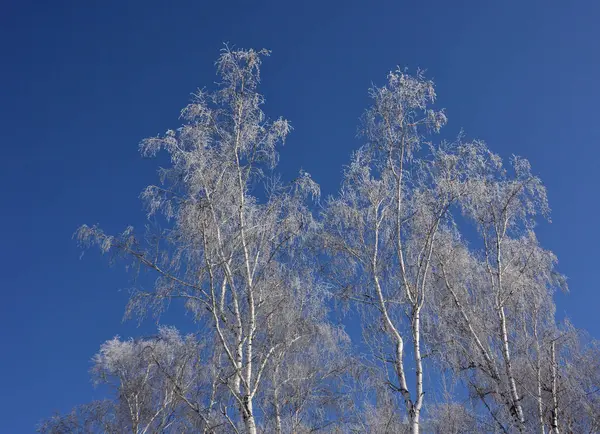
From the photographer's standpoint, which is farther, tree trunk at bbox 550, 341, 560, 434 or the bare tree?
the bare tree

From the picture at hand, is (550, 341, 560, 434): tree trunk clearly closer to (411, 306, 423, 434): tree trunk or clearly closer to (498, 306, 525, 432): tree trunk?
(498, 306, 525, 432): tree trunk

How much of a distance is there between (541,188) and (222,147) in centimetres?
749

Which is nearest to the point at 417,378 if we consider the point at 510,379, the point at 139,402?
the point at 510,379

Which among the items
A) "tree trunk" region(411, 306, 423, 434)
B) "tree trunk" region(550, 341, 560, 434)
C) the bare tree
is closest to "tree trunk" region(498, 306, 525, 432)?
"tree trunk" region(550, 341, 560, 434)

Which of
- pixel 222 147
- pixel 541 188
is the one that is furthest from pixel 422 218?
pixel 222 147

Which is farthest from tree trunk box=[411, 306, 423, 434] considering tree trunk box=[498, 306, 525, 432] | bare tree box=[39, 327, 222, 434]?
bare tree box=[39, 327, 222, 434]

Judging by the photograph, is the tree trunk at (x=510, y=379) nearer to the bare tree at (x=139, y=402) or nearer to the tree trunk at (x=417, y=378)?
the tree trunk at (x=417, y=378)

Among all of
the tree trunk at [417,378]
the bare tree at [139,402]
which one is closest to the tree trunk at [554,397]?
the tree trunk at [417,378]

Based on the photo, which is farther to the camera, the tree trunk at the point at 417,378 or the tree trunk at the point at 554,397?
the tree trunk at the point at 554,397

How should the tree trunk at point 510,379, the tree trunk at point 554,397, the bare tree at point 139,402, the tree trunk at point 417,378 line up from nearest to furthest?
the tree trunk at point 417,378
the tree trunk at point 554,397
the tree trunk at point 510,379
the bare tree at point 139,402

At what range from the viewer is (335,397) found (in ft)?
43.6

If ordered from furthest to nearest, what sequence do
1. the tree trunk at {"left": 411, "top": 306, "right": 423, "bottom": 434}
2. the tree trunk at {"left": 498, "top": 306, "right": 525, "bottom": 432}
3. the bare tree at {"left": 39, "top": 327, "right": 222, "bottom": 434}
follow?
the bare tree at {"left": 39, "top": 327, "right": 222, "bottom": 434} → the tree trunk at {"left": 498, "top": 306, "right": 525, "bottom": 432} → the tree trunk at {"left": 411, "top": 306, "right": 423, "bottom": 434}

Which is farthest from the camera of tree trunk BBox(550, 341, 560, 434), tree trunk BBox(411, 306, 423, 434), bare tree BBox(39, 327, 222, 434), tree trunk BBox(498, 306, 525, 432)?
bare tree BBox(39, 327, 222, 434)

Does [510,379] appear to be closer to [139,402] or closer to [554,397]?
[554,397]
